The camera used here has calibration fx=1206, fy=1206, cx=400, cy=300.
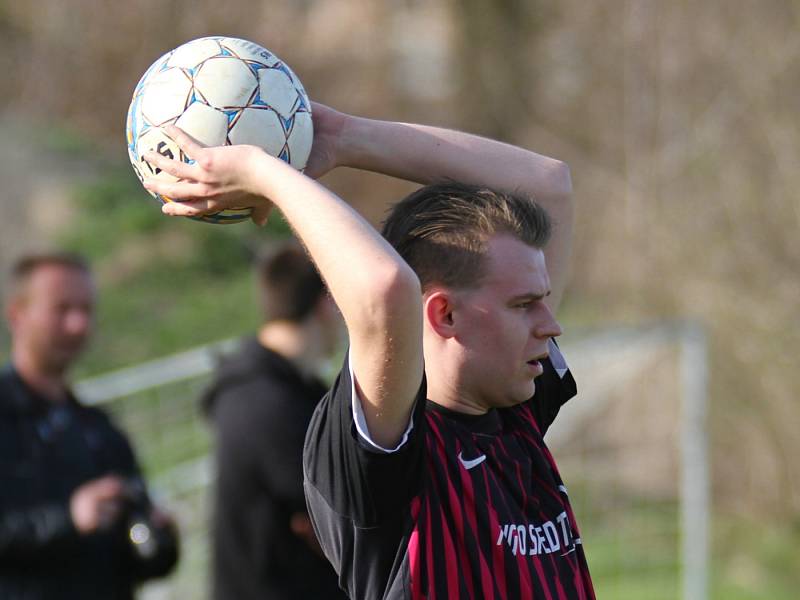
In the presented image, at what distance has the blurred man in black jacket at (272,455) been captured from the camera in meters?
4.84

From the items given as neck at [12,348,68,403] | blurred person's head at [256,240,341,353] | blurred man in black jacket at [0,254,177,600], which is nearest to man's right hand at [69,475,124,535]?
blurred man in black jacket at [0,254,177,600]

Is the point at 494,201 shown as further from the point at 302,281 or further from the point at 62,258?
the point at 62,258

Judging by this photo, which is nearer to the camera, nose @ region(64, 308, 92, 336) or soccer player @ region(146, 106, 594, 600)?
soccer player @ region(146, 106, 594, 600)

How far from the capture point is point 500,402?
2.45m

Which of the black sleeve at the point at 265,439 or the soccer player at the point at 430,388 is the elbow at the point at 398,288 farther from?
the black sleeve at the point at 265,439

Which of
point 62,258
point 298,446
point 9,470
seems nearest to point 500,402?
point 298,446

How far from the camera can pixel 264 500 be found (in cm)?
488

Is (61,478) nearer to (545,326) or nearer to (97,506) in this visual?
(97,506)

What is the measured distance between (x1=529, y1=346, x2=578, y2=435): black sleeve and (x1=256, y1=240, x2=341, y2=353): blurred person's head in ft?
7.62

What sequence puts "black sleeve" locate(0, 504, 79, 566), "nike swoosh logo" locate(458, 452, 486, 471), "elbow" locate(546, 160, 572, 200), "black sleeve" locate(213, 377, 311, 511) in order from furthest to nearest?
"black sleeve" locate(213, 377, 311, 511)
"black sleeve" locate(0, 504, 79, 566)
"elbow" locate(546, 160, 572, 200)
"nike swoosh logo" locate(458, 452, 486, 471)

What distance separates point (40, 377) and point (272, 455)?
1007 millimetres

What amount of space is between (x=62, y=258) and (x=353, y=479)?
3.36m

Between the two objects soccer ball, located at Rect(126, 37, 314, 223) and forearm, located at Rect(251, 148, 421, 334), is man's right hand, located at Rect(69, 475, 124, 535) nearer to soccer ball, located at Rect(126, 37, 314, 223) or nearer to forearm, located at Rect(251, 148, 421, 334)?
soccer ball, located at Rect(126, 37, 314, 223)

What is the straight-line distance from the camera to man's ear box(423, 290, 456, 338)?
2.40 metres
